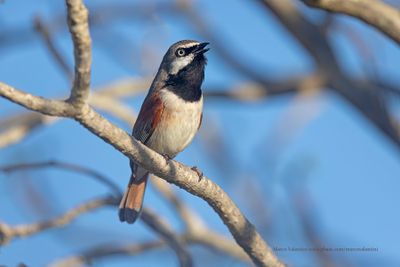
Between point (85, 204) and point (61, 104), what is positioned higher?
point (85, 204)

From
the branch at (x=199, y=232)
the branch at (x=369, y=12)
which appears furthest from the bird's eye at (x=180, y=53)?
the branch at (x=199, y=232)

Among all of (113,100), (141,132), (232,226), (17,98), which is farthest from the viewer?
(113,100)

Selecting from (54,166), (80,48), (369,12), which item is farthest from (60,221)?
(369,12)

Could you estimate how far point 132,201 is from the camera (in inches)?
266

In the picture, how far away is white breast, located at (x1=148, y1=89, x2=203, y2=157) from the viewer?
6555 mm

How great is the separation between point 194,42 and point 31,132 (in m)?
2.22

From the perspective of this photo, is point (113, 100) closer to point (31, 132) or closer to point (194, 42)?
point (31, 132)

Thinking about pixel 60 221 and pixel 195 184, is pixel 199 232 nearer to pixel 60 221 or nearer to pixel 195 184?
pixel 60 221

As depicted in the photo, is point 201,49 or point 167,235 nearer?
point 167,235

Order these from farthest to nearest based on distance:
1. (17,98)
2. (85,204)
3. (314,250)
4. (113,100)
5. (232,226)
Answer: (113,100) → (85,204) → (314,250) → (232,226) → (17,98)

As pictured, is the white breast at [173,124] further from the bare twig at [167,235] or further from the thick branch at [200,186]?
the thick branch at [200,186]

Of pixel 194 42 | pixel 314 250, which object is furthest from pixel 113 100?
pixel 314 250

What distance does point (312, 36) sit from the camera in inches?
318

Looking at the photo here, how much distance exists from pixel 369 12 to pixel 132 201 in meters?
2.63
